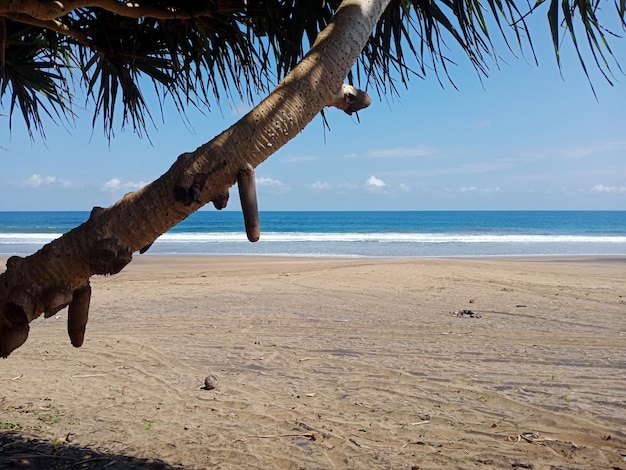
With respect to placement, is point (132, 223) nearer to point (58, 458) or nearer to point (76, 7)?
point (76, 7)

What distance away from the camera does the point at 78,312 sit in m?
1.56

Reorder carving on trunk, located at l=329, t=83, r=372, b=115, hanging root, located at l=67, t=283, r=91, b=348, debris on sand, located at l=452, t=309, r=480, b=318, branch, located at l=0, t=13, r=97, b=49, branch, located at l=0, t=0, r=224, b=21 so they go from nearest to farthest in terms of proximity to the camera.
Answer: hanging root, located at l=67, t=283, r=91, b=348, carving on trunk, located at l=329, t=83, r=372, b=115, branch, located at l=0, t=0, r=224, b=21, branch, located at l=0, t=13, r=97, b=49, debris on sand, located at l=452, t=309, r=480, b=318

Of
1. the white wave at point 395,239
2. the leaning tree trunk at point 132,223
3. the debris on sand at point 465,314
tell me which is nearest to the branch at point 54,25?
the leaning tree trunk at point 132,223

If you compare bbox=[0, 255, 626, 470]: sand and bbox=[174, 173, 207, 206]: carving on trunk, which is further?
bbox=[0, 255, 626, 470]: sand

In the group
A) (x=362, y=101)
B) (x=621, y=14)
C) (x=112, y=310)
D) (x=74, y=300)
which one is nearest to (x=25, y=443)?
(x=74, y=300)

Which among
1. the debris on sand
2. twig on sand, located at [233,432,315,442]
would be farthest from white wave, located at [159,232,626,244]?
twig on sand, located at [233,432,315,442]

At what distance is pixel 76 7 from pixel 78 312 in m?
1.14

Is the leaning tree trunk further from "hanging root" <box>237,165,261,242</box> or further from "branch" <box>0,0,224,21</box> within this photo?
"branch" <box>0,0,224,21</box>

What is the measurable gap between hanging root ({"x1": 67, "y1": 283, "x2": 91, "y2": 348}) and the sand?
1848 millimetres

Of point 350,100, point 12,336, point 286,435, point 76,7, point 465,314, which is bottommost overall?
point 286,435

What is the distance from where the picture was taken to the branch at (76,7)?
1.98 meters

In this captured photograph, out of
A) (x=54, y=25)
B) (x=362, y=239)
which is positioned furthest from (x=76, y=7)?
(x=362, y=239)

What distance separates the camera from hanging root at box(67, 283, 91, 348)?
1498mm

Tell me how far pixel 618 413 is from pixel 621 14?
290 cm
